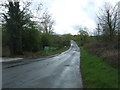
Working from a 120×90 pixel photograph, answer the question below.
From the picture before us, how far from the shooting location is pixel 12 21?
35.3 meters

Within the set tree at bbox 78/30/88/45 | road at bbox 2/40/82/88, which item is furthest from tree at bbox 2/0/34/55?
tree at bbox 78/30/88/45

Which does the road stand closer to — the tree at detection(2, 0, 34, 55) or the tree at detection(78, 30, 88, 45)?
the tree at detection(2, 0, 34, 55)

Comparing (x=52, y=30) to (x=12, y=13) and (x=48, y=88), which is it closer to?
(x=12, y=13)

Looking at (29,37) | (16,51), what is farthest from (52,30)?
(16,51)

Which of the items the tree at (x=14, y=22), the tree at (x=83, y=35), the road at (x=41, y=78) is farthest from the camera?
the tree at (x=83, y=35)

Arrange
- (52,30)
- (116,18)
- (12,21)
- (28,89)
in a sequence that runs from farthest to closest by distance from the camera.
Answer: (52,30), (116,18), (12,21), (28,89)

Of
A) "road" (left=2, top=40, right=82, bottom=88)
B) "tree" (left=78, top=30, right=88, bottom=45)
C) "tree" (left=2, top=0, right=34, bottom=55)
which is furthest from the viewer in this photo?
"tree" (left=78, top=30, right=88, bottom=45)

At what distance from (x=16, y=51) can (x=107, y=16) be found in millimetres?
22252

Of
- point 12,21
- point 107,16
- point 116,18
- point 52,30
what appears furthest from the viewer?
point 52,30

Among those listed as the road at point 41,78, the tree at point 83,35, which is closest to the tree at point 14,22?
the road at point 41,78

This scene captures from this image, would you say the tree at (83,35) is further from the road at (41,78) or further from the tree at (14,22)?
the road at (41,78)

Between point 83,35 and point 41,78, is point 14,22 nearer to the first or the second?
point 41,78

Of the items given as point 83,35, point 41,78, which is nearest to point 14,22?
point 41,78

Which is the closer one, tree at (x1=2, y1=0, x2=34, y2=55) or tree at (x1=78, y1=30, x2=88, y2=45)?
tree at (x1=2, y1=0, x2=34, y2=55)
